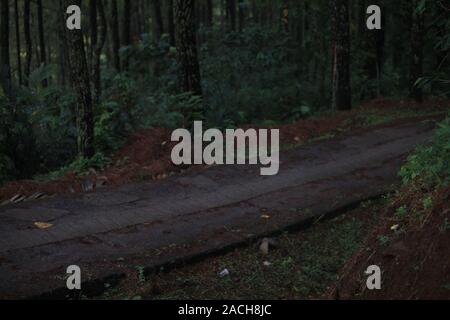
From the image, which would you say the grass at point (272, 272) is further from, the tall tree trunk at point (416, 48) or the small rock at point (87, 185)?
the tall tree trunk at point (416, 48)

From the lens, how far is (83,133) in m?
12.4

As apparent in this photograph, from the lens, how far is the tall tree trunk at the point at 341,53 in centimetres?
1612

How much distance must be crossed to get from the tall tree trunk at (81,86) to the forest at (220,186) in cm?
3

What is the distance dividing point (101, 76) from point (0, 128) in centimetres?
801

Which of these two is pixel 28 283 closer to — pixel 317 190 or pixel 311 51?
pixel 317 190

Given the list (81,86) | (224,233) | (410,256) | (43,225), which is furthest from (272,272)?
(81,86)

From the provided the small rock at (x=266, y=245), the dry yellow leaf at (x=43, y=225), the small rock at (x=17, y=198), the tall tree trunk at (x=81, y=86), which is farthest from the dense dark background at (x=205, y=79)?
the dry yellow leaf at (x=43, y=225)

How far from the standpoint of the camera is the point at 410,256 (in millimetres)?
5742

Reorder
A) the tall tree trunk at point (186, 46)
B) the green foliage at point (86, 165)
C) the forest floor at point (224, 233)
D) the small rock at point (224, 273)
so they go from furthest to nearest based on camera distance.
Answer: the tall tree trunk at point (186, 46) → the green foliage at point (86, 165) → the small rock at point (224, 273) → the forest floor at point (224, 233)

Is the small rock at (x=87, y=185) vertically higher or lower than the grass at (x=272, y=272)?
higher

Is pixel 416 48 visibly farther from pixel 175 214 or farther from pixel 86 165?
pixel 175 214

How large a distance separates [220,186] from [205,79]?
10.9 metres
